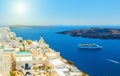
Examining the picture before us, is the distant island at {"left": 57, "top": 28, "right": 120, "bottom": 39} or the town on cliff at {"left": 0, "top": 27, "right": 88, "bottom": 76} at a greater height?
the town on cliff at {"left": 0, "top": 27, "right": 88, "bottom": 76}

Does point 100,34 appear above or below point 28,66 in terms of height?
below

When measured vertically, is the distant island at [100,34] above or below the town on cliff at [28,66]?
below

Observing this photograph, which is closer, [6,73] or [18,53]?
[6,73]

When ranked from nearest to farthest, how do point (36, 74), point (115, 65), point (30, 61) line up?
point (36, 74) < point (30, 61) < point (115, 65)

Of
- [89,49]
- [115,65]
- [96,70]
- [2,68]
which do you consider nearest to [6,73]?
[2,68]

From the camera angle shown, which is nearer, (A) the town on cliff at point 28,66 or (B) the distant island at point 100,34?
(A) the town on cliff at point 28,66

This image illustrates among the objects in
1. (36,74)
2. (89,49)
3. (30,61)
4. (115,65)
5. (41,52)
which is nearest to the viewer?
(36,74)

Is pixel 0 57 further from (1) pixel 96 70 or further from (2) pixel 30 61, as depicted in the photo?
(1) pixel 96 70

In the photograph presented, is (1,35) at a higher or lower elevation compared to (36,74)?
higher

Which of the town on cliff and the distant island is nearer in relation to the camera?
the town on cliff

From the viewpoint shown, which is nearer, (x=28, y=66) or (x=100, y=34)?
(x=28, y=66)

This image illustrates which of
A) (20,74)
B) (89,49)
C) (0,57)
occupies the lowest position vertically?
(89,49)
